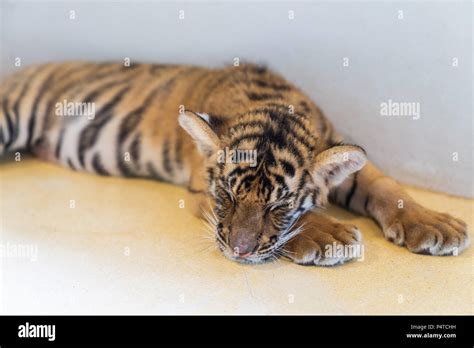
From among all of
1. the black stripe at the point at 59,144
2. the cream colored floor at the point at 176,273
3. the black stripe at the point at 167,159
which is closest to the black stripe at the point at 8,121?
the black stripe at the point at 59,144

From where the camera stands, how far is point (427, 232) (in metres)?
2.61

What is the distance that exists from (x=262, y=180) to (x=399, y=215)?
696 mm

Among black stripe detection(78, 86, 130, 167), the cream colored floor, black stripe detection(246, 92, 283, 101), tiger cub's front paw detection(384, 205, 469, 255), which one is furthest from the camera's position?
black stripe detection(78, 86, 130, 167)

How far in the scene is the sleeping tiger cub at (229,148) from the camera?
248cm

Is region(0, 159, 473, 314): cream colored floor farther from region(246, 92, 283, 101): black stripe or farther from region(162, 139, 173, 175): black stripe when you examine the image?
region(246, 92, 283, 101): black stripe

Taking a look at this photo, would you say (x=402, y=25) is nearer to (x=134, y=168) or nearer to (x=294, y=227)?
(x=294, y=227)

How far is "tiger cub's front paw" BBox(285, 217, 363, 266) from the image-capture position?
2521 mm

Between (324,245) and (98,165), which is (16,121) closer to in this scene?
(98,165)

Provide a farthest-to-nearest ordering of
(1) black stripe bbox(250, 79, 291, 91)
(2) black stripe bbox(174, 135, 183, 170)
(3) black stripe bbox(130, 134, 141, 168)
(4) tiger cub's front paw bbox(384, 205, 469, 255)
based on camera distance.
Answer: (3) black stripe bbox(130, 134, 141, 168) → (2) black stripe bbox(174, 135, 183, 170) → (1) black stripe bbox(250, 79, 291, 91) → (4) tiger cub's front paw bbox(384, 205, 469, 255)

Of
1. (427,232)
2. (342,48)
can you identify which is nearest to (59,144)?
(342,48)

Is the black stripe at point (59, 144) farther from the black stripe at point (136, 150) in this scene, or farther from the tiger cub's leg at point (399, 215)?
the tiger cub's leg at point (399, 215)

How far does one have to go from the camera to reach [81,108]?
11.8 feet

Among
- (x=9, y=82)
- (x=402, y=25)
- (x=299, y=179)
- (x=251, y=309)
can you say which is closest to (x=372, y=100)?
(x=402, y=25)

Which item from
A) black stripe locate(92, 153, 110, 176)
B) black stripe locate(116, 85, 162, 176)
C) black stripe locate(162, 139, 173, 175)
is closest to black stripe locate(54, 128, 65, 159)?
black stripe locate(92, 153, 110, 176)
